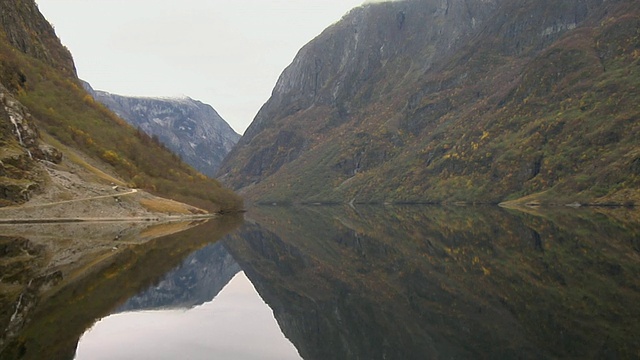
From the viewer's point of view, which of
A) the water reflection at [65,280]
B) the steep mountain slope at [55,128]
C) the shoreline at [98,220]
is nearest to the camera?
the water reflection at [65,280]

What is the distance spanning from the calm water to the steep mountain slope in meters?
64.7

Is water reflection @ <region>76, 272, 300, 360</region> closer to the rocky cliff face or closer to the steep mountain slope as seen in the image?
the steep mountain slope

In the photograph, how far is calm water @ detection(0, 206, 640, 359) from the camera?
2103cm

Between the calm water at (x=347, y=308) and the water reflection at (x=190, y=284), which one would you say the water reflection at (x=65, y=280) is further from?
the water reflection at (x=190, y=284)

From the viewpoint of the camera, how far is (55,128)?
134m

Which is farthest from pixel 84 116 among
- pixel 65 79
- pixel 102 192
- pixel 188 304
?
pixel 188 304

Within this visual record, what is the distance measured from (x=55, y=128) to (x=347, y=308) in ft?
415

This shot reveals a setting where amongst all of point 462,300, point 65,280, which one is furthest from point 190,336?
point 65,280

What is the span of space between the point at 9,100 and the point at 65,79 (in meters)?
63.3

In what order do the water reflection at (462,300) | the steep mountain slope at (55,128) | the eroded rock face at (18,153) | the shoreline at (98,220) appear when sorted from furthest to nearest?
1. the steep mountain slope at (55,128)
2. the eroded rock face at (18,153)
3. the shoreline at (98,220)
4. the water reflection at (462,300)

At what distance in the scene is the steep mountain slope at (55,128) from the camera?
10462 cm

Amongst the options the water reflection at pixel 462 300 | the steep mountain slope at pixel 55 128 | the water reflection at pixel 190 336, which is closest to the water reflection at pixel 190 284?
the water reflection at pixel 190 336

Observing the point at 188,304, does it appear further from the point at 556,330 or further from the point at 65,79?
the point at 65,79

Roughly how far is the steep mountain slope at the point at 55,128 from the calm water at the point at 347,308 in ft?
212
